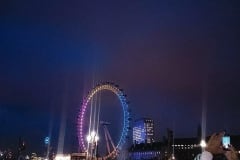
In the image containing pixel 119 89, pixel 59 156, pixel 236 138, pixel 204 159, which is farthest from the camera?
pixel 236 138

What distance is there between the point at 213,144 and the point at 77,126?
225ft

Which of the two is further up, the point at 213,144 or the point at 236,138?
the point at 236,138

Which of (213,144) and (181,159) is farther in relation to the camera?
(181,159)

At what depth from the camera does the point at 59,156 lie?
300 feet

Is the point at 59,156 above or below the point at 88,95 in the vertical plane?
below

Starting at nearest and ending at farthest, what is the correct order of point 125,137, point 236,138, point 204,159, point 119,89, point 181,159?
point 204,159 < point 125,137 < point 119,89 < point 181,159 < point 236,138

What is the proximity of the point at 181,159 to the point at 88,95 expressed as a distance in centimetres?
9426

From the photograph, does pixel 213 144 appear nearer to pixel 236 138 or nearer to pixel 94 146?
pixel 94 146

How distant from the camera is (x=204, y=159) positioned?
7.57m

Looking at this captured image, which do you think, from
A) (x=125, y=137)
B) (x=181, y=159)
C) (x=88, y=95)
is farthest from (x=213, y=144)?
(x=181, y=159)

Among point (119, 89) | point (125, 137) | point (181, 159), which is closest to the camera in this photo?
point (125, 137)

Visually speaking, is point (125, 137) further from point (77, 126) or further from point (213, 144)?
point (213, 144)

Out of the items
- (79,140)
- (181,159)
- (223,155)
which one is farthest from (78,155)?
(181,159)

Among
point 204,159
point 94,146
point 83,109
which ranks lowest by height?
point 204,159
